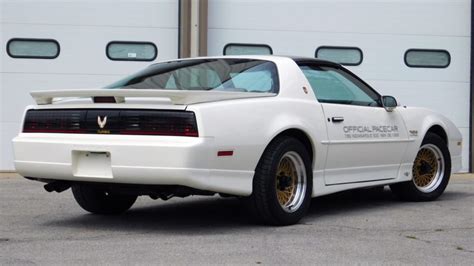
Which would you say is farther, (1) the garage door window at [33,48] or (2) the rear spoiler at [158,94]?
(1) the garage door window at [33,48]

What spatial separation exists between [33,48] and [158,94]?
5.46 m

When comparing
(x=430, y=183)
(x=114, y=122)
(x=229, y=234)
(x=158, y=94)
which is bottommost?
(x=430, y=183)

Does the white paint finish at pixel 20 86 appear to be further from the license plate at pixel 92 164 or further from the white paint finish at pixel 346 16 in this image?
the license plate at pixel 92 164

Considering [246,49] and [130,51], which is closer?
[130,51]

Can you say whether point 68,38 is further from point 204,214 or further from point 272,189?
point 272,189

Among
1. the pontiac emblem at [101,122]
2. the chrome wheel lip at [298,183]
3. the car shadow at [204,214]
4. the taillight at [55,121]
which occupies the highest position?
the pontiac emblem at [101,122]

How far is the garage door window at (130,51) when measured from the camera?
10008 mm

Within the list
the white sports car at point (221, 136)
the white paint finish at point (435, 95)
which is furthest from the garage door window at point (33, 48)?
the white paint finish at point (435, 95)

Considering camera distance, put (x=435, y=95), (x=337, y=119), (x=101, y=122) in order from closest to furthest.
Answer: (x=101, y=122) → (x=337, y=119) → (x=435, y=95)

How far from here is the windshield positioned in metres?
5.78

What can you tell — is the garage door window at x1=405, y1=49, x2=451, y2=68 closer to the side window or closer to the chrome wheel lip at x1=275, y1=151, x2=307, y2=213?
the side window

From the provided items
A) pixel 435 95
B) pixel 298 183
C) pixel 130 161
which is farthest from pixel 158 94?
pixel 435 95

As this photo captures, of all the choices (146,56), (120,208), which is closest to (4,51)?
(146,56)

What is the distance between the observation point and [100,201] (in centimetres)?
620
